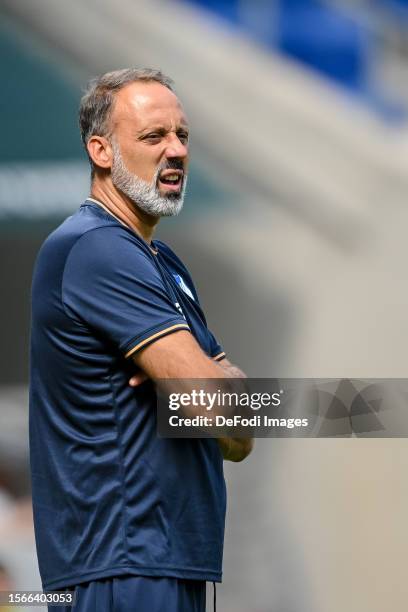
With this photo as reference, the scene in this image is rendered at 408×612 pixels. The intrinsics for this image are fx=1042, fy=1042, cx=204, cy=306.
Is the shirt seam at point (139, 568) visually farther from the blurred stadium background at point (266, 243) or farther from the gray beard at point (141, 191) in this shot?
the blurred stadium background at point (266, 243)

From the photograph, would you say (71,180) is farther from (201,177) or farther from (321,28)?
(321,28)

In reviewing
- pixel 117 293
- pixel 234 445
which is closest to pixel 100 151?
pixel 117 293

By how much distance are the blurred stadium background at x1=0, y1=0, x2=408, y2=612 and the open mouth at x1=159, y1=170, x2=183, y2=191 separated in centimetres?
208

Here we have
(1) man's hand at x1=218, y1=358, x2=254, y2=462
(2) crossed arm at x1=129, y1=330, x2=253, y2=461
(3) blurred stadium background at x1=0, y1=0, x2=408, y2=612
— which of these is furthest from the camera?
(3) blurred stadium background at x1=0, y1=0, x2=408, y2=612

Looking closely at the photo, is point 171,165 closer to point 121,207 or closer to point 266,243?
point 121,207

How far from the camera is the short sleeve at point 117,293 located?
4.50 feet

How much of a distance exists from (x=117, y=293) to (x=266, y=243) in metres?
2.78

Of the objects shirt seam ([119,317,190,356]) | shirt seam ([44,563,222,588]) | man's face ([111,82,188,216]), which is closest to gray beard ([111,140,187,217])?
man's face ([111,82,188,216])

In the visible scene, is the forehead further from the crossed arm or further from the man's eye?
the crossed arm

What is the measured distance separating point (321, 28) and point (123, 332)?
4257 mm

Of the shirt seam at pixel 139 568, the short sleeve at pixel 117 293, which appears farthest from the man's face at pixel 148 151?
the shirt seam at pixel 139 568

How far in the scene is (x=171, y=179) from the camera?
153cm

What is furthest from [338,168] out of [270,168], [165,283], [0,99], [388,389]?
[165,283]

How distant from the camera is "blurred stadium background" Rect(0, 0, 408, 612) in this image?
3.68m
